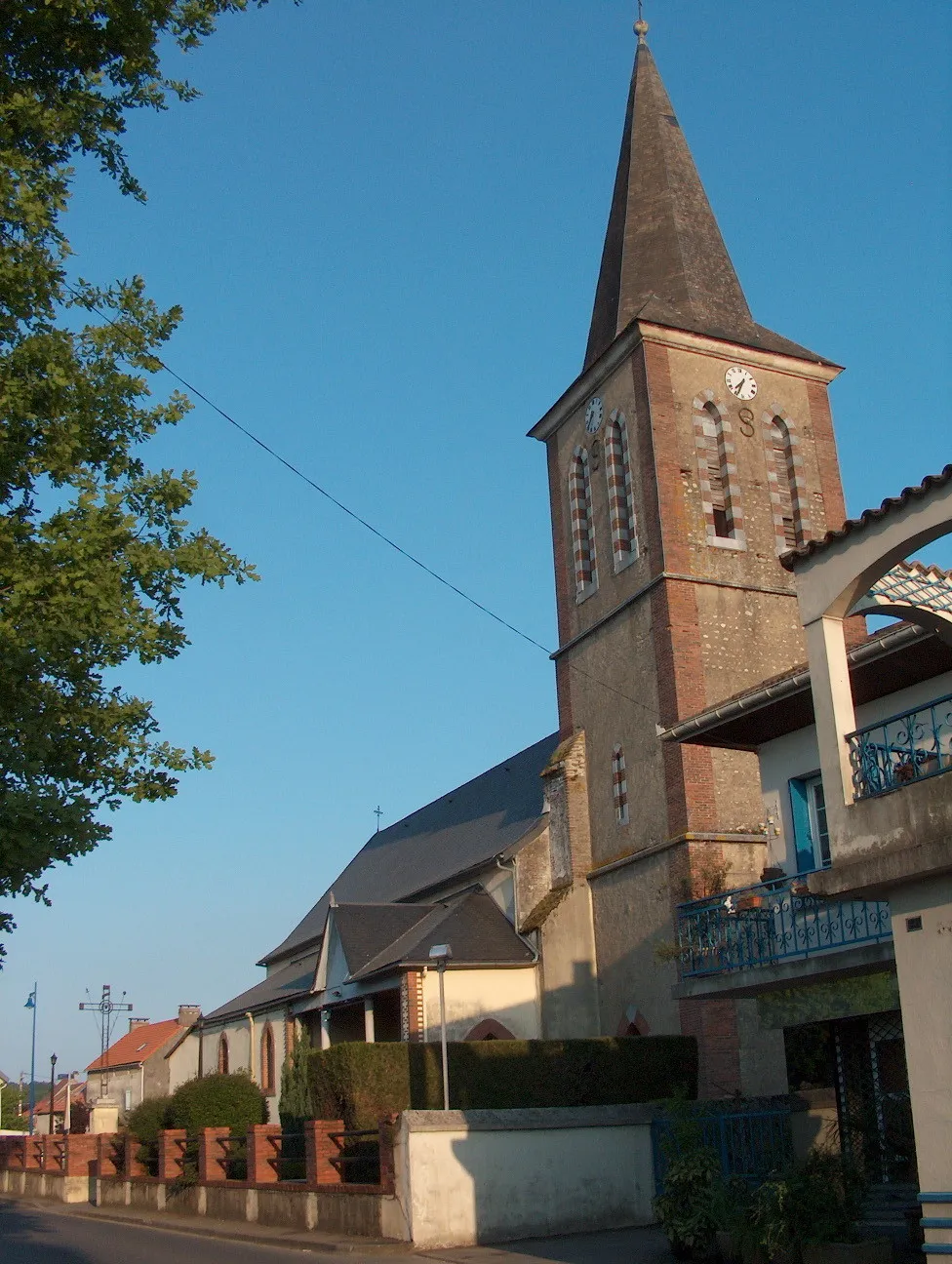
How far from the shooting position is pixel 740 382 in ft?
93.5

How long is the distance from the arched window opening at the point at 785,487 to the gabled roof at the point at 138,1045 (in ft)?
165

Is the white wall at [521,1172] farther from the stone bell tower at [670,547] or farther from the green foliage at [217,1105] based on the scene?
the green foliage at [217,1105]

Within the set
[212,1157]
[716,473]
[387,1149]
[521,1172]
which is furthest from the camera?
[716,473]

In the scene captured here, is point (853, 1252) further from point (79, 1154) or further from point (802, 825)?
point (79, 1154)

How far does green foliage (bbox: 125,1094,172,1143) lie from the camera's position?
26156 millimetres

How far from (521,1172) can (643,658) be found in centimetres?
1123

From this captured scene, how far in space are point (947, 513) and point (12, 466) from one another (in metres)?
7.10

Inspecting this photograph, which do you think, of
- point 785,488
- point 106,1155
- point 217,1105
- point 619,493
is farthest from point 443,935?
point 785,488

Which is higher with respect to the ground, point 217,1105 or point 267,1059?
point 267,1059

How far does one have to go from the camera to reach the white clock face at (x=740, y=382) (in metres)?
28.4

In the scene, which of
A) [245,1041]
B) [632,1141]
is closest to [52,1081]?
[245,1041]

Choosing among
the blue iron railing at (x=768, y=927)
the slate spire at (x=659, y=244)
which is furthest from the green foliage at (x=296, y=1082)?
the slate spire at (x=659, y=244)

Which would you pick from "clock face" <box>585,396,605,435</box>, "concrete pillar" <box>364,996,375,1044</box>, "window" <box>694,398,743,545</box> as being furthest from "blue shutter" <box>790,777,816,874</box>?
"concrete pillar" <box>364,996,375,1044</box>

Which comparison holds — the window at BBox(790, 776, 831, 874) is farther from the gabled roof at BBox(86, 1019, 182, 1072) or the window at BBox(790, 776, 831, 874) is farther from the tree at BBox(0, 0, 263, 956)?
the gabled roof at BBox(86, 1019, 182, 1072)
